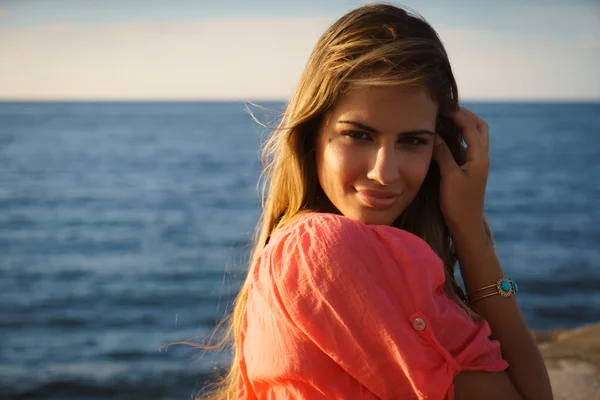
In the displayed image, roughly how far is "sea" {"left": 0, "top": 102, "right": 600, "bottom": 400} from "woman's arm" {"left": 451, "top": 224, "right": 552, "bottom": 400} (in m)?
1.04

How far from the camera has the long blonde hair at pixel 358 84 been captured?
234cm

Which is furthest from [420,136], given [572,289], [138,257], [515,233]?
[515,233]

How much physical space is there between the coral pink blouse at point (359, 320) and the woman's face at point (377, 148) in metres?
0.34

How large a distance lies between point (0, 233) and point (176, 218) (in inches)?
202

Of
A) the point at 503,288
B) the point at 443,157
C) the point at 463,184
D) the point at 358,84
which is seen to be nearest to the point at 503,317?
the point at 503,288

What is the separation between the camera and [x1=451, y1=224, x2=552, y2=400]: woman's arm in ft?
7.66

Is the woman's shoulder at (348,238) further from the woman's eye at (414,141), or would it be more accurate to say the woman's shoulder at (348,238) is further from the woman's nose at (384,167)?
the woman's eye at (414,141)

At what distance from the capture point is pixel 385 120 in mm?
2303

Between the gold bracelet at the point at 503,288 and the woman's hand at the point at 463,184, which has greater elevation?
the woman's hand at the point at 463,184

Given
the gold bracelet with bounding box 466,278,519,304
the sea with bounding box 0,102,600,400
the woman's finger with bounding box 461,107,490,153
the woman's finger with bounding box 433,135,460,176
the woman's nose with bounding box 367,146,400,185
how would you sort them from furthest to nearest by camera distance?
1. the sea with bounding box 0,102,600,400
2. the woman's finger with bounding box 461,107,490,153
3. the woman's finger with bounding box 433,135,460,176
4. the gold bracelet with bounding box 466,278,519,304
5. the woman's nose with bounding box 367,146,400,185

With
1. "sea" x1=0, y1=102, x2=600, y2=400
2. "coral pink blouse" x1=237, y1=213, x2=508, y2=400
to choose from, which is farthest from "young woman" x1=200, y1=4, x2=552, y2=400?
"sea" x1=0, y1=102, x2=600, y2=400

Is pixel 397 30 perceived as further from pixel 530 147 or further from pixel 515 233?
pixel 530 147

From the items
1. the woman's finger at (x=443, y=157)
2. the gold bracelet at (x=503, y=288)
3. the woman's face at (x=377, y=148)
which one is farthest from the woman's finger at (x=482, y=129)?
the gold bracelet at (x=503, y=288)

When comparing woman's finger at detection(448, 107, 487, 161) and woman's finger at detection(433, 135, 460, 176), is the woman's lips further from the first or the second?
woman's finger at detection(448, 107, 487, 161)
